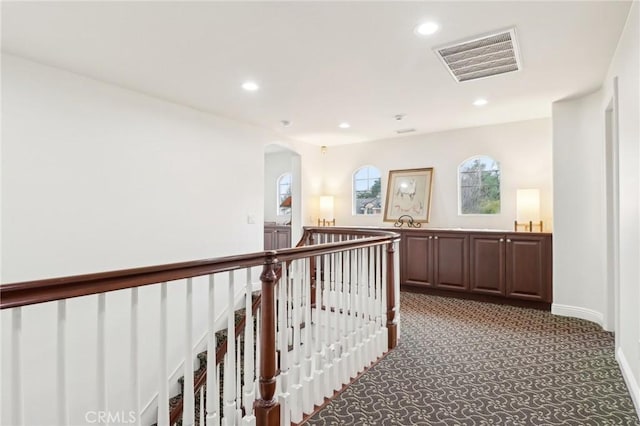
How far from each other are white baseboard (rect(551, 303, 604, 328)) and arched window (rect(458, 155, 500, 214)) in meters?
1.54

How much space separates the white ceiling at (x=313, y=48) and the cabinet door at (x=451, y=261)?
180 centimetres

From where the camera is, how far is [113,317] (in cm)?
343

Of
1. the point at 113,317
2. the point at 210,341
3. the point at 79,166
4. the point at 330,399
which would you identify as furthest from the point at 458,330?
the point at 79,166

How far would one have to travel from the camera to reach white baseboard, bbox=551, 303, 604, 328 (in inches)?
148

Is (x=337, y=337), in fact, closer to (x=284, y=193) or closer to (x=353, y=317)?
(x=353, y=317)

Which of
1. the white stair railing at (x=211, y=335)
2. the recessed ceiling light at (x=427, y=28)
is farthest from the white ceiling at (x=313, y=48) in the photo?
the white stair railing at (x=211, y=335)

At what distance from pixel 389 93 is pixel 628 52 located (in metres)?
1.94

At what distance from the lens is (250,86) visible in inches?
141

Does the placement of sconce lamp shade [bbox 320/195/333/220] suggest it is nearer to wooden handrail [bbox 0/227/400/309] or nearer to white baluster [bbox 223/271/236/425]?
wooden handrail [bbox 0/227/400/309]

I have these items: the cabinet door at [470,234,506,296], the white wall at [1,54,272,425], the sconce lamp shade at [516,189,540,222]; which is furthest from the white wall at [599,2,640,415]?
the white wall at [1,54,272,425]

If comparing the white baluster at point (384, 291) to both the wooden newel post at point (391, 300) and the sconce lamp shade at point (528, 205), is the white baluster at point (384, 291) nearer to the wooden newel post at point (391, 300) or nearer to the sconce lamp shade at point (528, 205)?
the wooden newel post at point (391, 300)

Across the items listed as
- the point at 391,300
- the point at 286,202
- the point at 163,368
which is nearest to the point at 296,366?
the point at 163,368

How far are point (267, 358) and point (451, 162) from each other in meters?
4.63

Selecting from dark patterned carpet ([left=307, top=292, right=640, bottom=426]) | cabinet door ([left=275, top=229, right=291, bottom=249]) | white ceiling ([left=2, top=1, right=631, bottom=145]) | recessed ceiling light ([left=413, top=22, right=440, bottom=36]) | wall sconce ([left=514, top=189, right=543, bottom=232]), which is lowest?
dark patterned carpet ([left=307, top=292, right=640, bottom=426])
